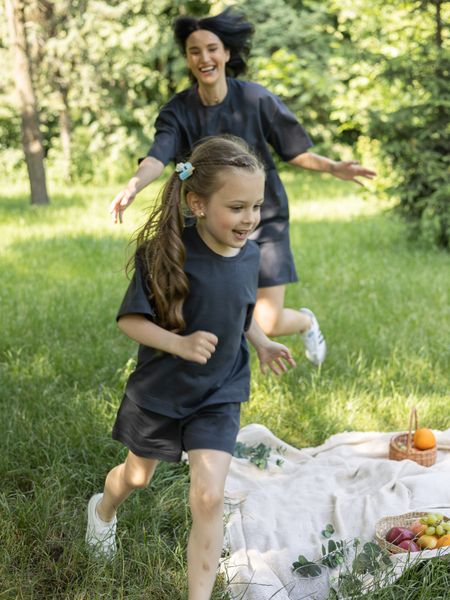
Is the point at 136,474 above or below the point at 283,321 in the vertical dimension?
above

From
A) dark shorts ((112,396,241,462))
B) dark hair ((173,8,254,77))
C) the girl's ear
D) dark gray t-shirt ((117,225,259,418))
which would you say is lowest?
dark shorts ((112,396,241,462))

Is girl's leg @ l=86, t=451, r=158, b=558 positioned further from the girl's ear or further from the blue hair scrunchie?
the blue hair scrunchie

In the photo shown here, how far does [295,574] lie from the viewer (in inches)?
124

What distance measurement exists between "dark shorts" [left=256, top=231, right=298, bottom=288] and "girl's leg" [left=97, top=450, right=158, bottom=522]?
1.90 meters

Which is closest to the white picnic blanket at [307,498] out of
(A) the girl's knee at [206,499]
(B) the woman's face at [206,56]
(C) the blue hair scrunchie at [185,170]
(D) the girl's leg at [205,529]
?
(D) the girl's leg at [205,529]

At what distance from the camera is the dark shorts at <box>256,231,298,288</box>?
15.6 feet

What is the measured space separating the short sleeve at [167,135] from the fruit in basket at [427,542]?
7.22 feet

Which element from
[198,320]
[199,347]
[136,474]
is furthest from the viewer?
[136,474]

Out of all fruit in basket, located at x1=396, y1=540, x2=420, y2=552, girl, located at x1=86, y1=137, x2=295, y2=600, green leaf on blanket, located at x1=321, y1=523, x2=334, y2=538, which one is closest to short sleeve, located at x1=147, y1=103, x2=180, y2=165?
girl, located at x1=86, y1=137, x2=295, y2=600

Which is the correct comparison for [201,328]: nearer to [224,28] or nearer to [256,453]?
[256,453]

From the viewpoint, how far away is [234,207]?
279cm

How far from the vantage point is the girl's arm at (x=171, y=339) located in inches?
102

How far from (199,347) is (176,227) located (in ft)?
1.60

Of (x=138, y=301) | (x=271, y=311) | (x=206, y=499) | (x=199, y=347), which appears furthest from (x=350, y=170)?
(x=206, y=499)
